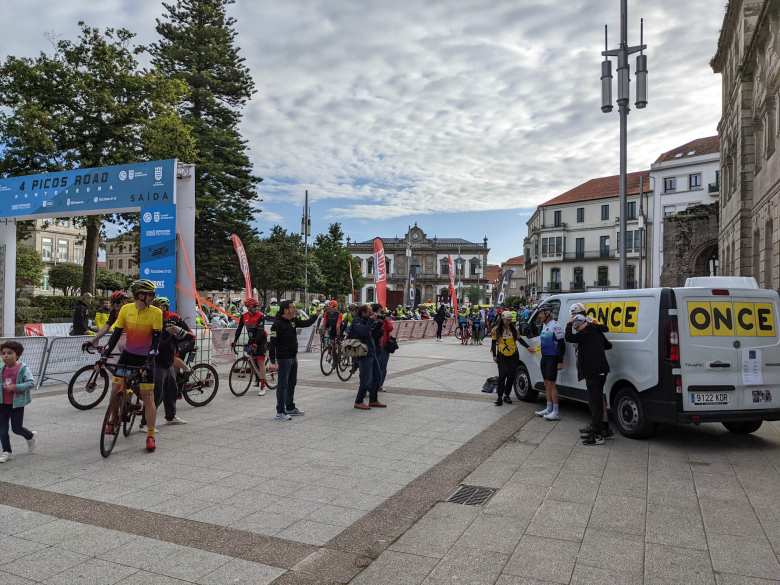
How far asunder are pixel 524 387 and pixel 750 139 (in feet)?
64.1

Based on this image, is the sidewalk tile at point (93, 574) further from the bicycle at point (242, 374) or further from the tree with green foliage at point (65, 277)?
the tree with green foliage at point (65, 277)

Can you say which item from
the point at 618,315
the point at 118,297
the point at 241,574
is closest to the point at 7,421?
the point at 118,297

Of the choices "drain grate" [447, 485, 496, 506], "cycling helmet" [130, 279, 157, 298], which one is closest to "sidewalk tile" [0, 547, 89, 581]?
"drain grate" [447, 485, 496, 506]

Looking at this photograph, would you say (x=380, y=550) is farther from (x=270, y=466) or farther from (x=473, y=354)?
(x=473, y=354)

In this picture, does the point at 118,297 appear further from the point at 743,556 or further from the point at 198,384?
the point at 743,556

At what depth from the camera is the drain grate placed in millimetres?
5141

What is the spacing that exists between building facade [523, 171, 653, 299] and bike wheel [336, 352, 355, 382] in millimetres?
60156

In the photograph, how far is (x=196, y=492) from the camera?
5.30m

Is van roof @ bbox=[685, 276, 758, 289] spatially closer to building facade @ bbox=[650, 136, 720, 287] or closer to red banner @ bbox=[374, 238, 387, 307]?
red banner @ bbox=[374, 238, 387, 307]

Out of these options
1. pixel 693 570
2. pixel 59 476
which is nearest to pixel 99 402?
pixel 59 476

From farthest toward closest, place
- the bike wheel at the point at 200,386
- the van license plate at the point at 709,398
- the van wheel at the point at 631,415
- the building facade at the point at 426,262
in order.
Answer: the building facade at the point at 426,262, the bike wheel at the point at 200,386, the van wheel at the point at 631,415, the van license plate at the point at 709,398

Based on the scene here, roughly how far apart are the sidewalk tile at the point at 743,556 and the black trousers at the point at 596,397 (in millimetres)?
3086

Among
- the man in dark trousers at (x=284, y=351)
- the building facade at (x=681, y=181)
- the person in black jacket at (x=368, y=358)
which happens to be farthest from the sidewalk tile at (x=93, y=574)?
the building facade at (x=681, y=181)

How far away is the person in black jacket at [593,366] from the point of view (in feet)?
24.3
